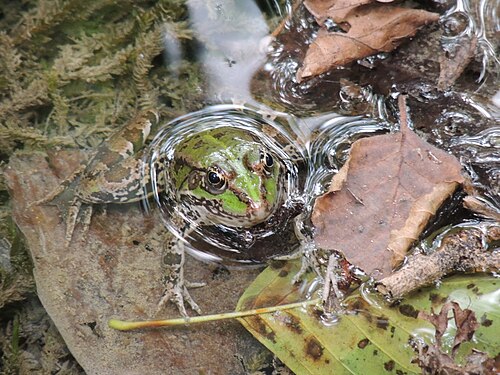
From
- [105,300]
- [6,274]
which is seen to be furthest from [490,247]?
[6,274]

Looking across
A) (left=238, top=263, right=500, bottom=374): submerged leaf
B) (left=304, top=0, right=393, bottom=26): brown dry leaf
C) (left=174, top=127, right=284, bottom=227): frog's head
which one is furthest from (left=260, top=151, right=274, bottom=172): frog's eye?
(left=304, top=0, right=393, bottom=26): brown dry leaf

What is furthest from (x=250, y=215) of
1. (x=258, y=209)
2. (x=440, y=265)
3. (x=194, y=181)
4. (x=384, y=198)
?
(x=440, y=265)

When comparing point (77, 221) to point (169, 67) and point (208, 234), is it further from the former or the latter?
point (169, 67)

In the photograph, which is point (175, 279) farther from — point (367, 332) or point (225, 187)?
point (367, 332)

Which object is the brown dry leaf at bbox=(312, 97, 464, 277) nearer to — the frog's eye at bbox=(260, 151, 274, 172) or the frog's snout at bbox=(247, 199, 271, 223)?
the frog's snout at bbox=(247, 199, 271, 223)

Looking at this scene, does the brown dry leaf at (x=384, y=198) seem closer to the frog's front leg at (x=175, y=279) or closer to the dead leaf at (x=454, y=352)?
the dead leaf at (x=454, y=352)

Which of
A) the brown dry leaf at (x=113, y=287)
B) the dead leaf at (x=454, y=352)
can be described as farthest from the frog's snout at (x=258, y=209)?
the dead leaf at (x=454, y=352)
